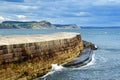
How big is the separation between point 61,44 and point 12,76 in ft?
39.2

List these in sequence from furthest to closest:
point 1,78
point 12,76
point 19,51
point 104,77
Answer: point 104,77 < point 19,51 < point 12,76 < point 1,78

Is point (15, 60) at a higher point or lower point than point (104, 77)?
higher

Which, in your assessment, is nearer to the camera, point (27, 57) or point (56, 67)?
point (27, 57)

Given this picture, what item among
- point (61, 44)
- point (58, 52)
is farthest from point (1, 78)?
point (61, 44)

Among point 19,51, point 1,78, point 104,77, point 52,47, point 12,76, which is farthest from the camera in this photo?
point 52,47

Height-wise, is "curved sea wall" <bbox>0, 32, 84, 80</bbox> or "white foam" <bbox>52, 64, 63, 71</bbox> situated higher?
"curved sea wall" <bbox>0, 32, 84, 80</bbox>

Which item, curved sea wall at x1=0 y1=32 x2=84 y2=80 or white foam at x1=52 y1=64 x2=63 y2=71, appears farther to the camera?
white foam at x1=52 y1=64 x2=63 y2=71

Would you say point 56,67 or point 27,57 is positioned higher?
point 27,57

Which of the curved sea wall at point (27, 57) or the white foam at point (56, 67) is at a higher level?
the curved sea wall at point (27, 57)

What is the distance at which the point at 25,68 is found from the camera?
2186 centimetres

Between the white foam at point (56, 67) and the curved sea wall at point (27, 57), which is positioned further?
the white foam at point (56, 67)

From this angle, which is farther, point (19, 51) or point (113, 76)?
point (113, 76)

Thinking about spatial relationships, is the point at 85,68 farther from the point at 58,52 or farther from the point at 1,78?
the point at 1,78

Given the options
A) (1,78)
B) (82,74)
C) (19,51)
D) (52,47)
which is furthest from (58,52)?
(1,78)
